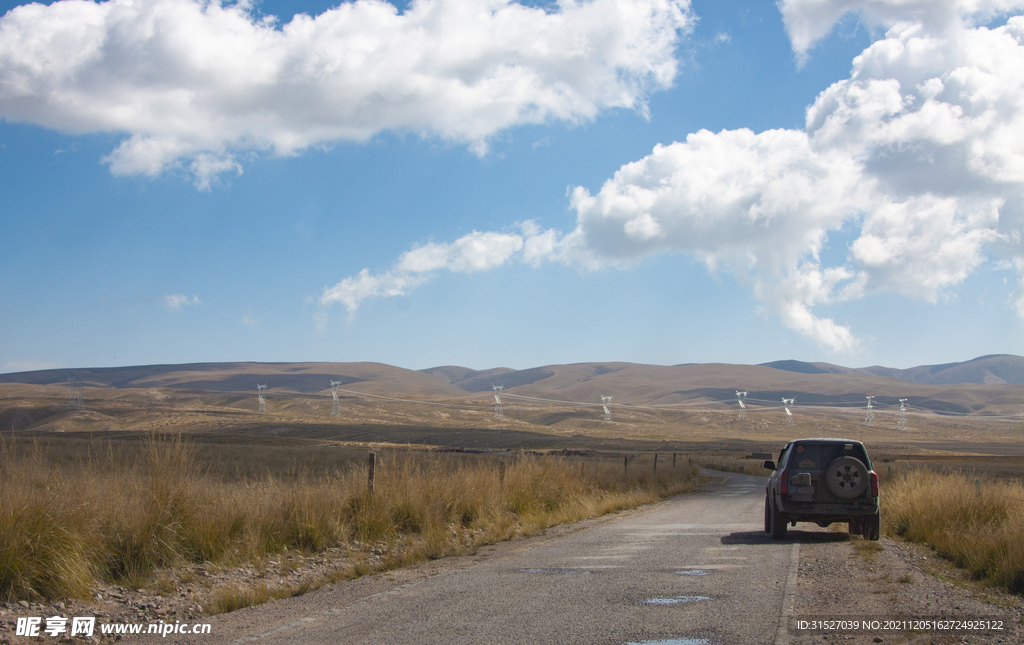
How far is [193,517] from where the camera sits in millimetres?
10414

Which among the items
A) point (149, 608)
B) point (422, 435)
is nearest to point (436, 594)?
point (149, 608)

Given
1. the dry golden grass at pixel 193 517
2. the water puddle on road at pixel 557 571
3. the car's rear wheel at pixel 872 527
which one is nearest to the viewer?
the dry golden grass at pixel 193 517

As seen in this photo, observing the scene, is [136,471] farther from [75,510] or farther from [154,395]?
[154,395]

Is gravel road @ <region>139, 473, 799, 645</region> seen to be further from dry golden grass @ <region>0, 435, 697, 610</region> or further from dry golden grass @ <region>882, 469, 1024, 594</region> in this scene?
dry golden grass @ <region>882, 469, 1024, 594</region>

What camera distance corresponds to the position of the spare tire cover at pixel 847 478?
13.6 m

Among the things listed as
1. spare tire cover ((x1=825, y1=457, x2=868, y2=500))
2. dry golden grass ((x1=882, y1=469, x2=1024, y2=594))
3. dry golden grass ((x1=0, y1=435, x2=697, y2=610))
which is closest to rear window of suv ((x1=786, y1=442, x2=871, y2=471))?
spare tire cover ((x1=825, y1=457, x2=868, y2=500))

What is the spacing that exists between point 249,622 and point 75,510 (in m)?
3.07

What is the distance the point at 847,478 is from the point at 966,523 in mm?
2211

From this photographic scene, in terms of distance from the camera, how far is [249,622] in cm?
776

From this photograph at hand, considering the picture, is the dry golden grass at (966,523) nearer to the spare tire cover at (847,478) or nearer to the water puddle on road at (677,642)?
the spare tire cover at (847,478)

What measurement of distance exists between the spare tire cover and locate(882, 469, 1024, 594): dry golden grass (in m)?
1.47

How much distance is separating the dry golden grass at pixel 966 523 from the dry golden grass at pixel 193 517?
7876 millimetres

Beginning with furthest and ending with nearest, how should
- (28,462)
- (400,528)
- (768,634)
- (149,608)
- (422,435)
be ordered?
(422,435), (400,528), (28,462), (149,608), (768,634)

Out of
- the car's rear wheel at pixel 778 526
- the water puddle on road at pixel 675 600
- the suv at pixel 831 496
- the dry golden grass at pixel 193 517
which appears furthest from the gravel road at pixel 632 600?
the dry golden grass at pixel 193 517
